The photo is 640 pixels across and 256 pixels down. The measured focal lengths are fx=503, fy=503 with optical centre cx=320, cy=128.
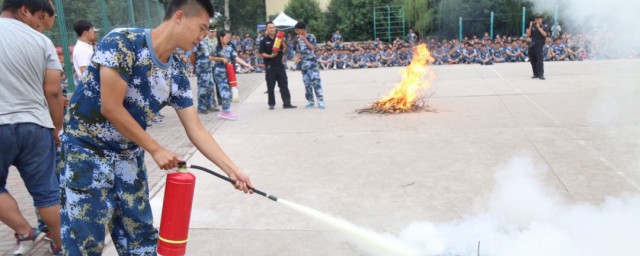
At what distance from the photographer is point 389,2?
27.1 metres

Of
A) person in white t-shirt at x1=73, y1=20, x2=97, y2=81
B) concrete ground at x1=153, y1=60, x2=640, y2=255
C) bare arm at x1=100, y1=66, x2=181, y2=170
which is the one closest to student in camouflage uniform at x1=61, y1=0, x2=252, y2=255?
bare arm at x1=100, y1=66, x2=181, y2=170

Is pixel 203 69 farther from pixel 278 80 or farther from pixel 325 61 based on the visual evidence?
pixel 325 61

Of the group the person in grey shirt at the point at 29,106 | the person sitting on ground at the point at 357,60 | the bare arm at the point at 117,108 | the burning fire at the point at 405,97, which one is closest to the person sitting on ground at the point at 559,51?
the person sitting on ground at the point at 357,60

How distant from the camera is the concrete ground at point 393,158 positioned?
12.8 ft

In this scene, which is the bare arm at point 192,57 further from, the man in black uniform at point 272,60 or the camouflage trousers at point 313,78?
Answer: the camouflage trousers at point 313,78

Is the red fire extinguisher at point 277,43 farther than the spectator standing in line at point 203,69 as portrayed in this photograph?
Yes

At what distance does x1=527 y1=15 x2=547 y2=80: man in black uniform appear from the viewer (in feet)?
38.9

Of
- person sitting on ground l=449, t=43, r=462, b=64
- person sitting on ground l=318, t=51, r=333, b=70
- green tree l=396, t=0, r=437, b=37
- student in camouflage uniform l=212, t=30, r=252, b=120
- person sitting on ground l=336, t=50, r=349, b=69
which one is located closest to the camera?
student in camouflage uniform l=212, t=30, r=252, b=120

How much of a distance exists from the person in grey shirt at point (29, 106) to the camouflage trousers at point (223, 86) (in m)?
5.12

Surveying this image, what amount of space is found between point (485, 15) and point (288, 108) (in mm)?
13857

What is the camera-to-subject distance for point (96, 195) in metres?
2.38

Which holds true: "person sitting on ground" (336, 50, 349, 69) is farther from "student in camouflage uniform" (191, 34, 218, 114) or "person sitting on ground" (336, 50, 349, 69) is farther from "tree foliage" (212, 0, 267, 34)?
"tree foliage" (212, 0, 267, 34)

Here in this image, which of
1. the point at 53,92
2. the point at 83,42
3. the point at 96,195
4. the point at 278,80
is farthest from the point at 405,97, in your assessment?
the point at 96,195

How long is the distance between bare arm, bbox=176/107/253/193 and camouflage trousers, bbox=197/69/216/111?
6474 millimetres
